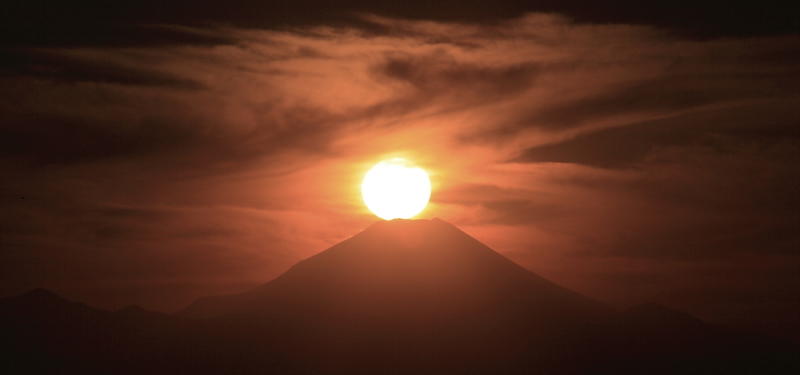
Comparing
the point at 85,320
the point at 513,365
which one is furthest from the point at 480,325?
the point at 85,320

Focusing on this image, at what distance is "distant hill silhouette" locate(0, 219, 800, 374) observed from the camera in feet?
461

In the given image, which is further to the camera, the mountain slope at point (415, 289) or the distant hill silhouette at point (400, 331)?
the mountain slope at point (415, 289)

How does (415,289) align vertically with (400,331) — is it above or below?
above

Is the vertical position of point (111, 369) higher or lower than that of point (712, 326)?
lower

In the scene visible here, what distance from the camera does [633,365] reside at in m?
145

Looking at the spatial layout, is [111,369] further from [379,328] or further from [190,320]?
[379,328]

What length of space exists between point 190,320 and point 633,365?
417 ft

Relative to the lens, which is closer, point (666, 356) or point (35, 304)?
point (666, 356)

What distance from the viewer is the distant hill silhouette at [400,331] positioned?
140625 millimetres

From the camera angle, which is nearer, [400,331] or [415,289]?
[400,331]

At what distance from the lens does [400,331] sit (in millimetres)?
149250

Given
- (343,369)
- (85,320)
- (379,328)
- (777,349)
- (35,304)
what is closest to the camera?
(343,369)

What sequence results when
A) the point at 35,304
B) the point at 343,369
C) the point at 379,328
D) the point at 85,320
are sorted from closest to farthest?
the point at 343,369
the point at 379,328
the point at 85,320
the point at 35,304

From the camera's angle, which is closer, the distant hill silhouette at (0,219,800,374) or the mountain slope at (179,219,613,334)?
the distant hill silhouette at (0,219,800,374)
